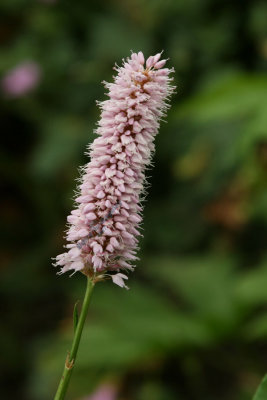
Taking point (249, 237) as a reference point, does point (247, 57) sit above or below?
above

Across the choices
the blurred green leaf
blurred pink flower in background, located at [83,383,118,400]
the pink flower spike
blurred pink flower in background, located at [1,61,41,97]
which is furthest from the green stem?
blurred pink flower in background, located at [1,61,41,97]

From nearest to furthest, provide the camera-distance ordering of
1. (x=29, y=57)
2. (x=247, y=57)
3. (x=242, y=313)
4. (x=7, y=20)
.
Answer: (x=242, y=313) → (x=247, y=57) → (x=29, y=57) → (x=7, y=20)

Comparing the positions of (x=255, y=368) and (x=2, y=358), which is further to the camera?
(x=2, y=358)

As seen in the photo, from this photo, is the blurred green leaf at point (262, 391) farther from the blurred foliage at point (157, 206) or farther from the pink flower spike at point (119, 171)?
the blurred foliage at point (157, 206)

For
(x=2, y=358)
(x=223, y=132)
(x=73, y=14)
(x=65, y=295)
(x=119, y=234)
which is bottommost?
(x=119, y=234)

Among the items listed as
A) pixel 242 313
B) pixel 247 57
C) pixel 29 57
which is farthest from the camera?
pixel 29 57

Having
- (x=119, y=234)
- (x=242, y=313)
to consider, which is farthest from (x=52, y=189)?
(x=119, y=234)

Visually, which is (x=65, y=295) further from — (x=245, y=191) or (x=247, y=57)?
(x=247, y=57)
